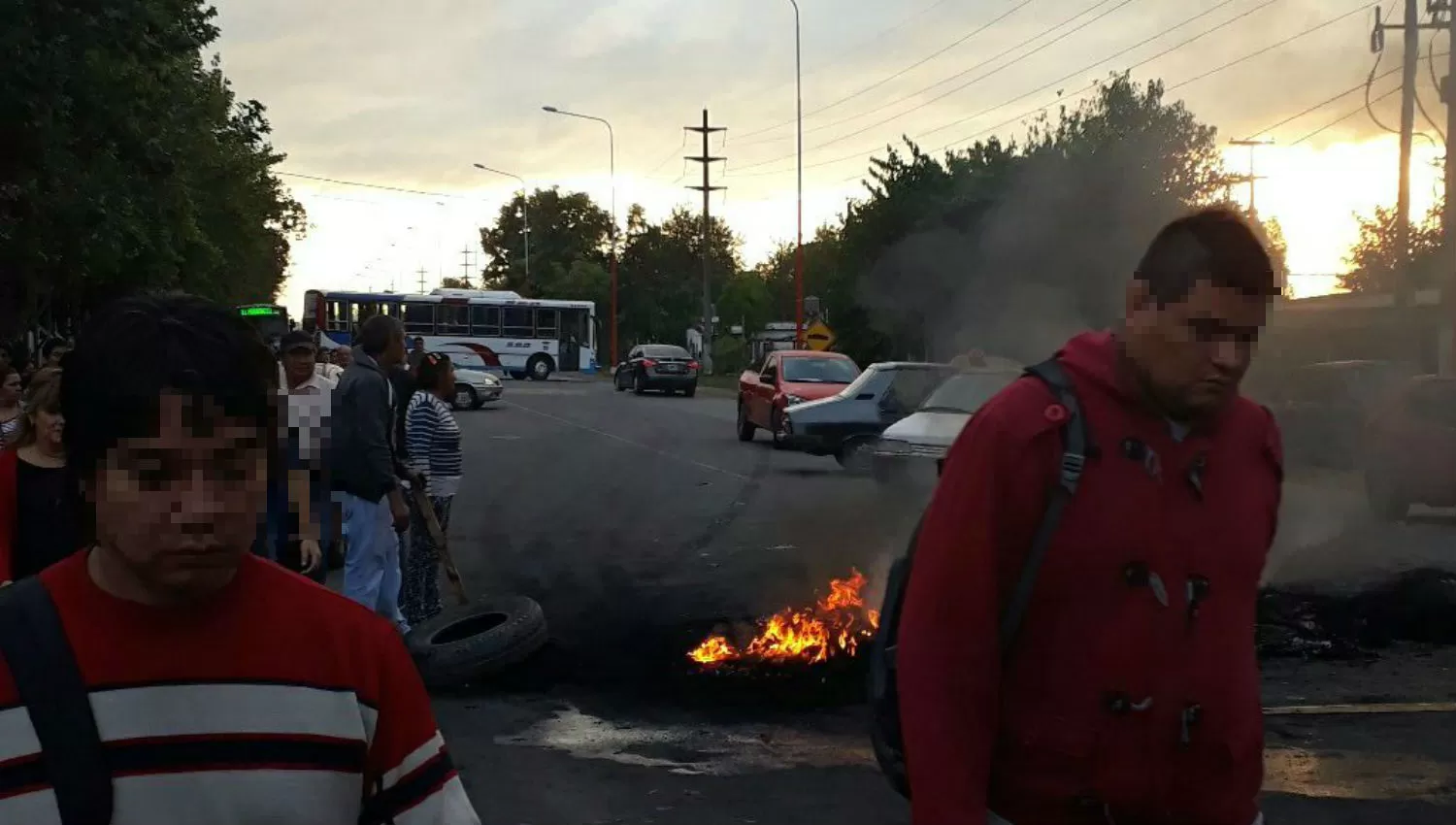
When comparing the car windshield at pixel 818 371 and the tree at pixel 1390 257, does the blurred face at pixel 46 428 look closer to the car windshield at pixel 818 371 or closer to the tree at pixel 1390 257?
the car windshield at pixel 818 371

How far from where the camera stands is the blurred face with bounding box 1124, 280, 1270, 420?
2.13 m

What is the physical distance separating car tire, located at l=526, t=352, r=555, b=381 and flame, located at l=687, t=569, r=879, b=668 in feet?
154

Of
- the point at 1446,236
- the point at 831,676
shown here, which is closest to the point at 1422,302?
the point at 1446,236

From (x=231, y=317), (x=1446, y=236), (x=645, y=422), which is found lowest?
(x=645, y=422)

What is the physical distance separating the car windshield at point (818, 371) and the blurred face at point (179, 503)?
21.9 metres

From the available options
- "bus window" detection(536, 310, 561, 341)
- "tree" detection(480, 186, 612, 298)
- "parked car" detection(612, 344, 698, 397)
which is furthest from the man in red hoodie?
"tree" detection(480, 186, 612, 298)

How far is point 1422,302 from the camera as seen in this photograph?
2683 centimetres

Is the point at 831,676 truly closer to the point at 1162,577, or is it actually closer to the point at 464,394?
the point at 1162,577

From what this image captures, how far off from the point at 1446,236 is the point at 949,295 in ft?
25.1

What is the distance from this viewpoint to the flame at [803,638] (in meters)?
7.98

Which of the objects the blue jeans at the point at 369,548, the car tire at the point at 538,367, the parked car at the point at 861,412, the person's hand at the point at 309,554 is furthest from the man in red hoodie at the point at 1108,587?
the car tire at the point at 538,367

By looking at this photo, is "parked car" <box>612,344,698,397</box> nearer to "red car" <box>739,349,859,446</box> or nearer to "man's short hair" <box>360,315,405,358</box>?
"red car" <box>739,349,859,446</box>

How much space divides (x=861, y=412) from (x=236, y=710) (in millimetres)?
17671

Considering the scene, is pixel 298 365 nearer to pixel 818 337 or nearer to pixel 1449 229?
pixel 1449 229
